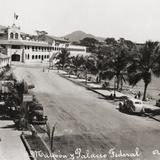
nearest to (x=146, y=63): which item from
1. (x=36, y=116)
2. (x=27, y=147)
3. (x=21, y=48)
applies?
(x=36, y=116)

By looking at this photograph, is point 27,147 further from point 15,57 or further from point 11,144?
point 15,57

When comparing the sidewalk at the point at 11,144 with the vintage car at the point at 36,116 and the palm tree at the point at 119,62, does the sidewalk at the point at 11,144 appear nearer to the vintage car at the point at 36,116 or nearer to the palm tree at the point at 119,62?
the vintage car at the point at 36,116

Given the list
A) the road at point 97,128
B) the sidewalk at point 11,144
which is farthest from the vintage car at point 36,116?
the sidewalk at point 11,144

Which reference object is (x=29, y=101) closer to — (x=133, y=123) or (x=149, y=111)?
(x=133, y=123)

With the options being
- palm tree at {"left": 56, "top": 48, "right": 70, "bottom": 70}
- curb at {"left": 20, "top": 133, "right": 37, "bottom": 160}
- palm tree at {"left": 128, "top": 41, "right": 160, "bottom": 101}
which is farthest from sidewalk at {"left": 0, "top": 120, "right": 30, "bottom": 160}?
palm tree at {"left": 56, "top": 48, "right": 70, "bottom": 70}

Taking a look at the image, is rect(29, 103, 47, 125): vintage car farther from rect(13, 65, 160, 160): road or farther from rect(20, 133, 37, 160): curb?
rect(20, 133, 37, 160): curb

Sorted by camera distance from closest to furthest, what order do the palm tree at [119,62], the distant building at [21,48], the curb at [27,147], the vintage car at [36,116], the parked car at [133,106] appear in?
the curb at [27,147], the vintage car at [36,116], the parked car at [133,106], the palm tree at [119,62], the distant building at [21,48]
